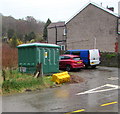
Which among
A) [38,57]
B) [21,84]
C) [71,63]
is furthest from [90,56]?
[21,84]

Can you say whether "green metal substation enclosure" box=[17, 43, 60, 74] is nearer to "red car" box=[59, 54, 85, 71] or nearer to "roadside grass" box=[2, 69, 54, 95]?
"roadside grass" box=[2, 69, 54, 95]

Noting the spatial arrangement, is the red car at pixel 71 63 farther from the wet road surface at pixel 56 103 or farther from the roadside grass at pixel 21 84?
the wet road surface at pixel 56 103

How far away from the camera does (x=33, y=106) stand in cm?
614

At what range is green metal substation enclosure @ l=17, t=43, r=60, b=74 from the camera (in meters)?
11.5

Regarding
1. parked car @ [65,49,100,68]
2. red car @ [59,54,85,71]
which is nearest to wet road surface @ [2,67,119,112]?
red car @ [59,54,85,71]

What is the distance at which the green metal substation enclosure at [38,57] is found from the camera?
1153cm

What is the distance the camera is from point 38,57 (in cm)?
1155

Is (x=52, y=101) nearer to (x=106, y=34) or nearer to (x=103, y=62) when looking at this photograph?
(x=103, y=62)

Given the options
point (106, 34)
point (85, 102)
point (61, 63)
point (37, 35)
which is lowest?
point (85, 102)

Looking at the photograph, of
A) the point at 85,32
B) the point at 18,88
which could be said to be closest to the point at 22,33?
the point at 85,32

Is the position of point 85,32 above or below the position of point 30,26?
below

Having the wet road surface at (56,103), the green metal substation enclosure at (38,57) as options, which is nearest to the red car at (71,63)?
the green metal substation enclosure at (38,57)

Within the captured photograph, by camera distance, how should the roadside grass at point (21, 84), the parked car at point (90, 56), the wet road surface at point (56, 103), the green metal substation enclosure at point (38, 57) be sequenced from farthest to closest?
the parked car at point (90, 56) < the green metal substation enclosure at point (38, 57) < the roadside grass at point (21, 84) < the wet road surface at point (56, 103)

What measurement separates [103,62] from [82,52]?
5915mm
